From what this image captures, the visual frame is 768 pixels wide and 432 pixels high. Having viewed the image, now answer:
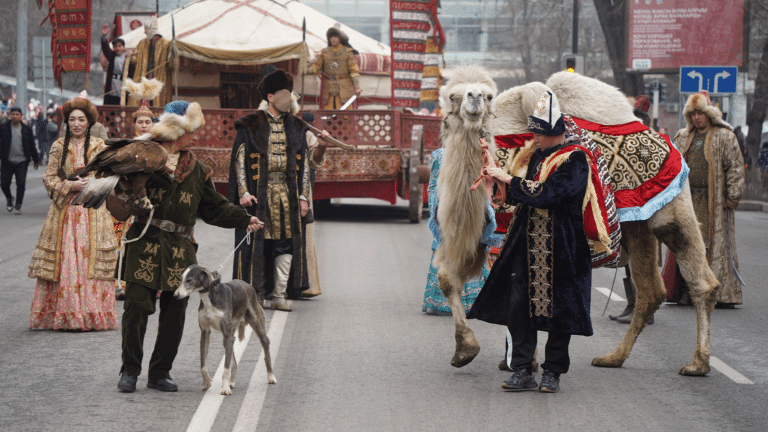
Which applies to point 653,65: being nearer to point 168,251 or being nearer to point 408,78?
point 408,78

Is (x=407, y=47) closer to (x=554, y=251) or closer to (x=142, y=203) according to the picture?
(x=554, y=251)

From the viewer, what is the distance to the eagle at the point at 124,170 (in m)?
5.96

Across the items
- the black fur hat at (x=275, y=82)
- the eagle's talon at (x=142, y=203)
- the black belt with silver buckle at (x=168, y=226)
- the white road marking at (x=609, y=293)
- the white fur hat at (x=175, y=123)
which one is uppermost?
the black fur hat at (x=275, y=82)

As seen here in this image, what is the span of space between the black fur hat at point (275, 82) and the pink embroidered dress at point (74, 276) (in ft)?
5.13

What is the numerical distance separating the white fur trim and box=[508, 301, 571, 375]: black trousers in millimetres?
1862

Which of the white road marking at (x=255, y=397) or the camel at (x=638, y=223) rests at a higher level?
the camel at (x=638, y=223)

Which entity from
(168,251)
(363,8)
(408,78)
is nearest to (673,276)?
(168,251)

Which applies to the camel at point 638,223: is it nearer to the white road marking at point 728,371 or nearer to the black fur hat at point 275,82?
the white road marking at point 728,371

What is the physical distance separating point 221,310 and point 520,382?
191cm

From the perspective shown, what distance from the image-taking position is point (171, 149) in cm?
636

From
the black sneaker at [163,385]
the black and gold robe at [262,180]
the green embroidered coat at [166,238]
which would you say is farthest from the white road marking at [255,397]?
the black and gold robe at [262,180]

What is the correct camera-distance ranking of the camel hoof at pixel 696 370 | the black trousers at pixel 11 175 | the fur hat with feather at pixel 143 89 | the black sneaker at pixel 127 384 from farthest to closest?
→ the black trousers at pixel 11 175 → the fur hat with feather at pixel 143 89 → the camel hoof at pixel 696 370 → the black sneaker at pixel 127 384

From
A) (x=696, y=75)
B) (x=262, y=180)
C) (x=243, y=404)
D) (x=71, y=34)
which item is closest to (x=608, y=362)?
(x=243, y=404)

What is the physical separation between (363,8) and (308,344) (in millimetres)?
88108
